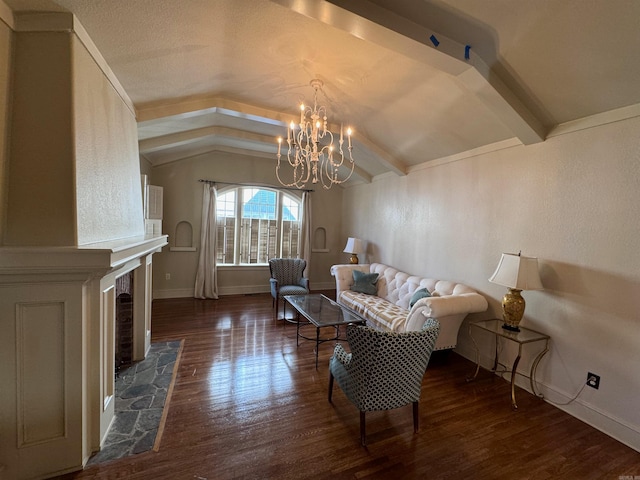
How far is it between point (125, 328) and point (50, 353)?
1.41 meters

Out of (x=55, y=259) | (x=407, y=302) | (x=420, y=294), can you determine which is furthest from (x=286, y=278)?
(x=55, y=259)

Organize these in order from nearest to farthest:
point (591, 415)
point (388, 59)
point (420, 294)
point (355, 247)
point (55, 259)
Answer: point (55, 259) < point (591, 415) < point (388, 59) < point (420, 294) < point (355, 247)

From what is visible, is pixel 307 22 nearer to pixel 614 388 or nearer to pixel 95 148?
pixel 95 148

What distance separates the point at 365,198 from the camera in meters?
5.97

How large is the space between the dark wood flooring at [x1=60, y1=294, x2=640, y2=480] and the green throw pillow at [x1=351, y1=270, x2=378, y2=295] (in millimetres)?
1659

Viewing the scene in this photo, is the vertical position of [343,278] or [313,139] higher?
[313,139]

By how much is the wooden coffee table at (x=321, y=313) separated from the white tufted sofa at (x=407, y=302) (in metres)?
0.44

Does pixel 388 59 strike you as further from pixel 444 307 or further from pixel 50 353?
pixel 50 353

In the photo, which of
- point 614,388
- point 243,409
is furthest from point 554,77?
point 243,409

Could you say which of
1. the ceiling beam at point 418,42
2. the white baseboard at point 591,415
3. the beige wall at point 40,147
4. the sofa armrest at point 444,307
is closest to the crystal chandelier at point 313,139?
the ceiling beam at point 418,42

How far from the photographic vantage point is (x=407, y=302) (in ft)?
13.2

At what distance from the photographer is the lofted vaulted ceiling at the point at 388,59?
Result: 5.84 feet

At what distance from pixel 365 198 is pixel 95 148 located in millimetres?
4768

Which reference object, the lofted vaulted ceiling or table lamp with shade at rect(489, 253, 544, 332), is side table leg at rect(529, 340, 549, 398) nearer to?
table lamp with shade at rect(489, 253, 544, 332)
